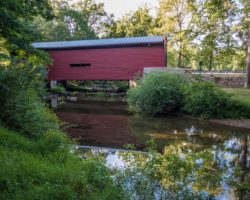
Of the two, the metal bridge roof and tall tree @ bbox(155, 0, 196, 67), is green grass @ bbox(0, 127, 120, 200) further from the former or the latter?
tall tree @ bbox(155, 0, 196, 67)

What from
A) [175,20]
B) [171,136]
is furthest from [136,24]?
[171,136]

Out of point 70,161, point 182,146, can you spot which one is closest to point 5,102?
point 70,161

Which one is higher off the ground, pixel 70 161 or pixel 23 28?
pixel 23 28

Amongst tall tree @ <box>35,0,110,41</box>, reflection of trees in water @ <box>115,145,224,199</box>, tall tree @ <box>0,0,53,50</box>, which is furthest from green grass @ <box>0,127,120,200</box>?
tall tree @ <box>35,0,110,41</box>

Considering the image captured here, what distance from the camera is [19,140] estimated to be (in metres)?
4.32

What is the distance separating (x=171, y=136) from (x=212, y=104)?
445 centimetres

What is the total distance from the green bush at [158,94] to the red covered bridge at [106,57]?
5.96 metres

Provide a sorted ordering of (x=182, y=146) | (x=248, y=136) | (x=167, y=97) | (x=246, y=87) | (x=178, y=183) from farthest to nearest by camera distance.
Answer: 1. (x=246, y=87)
2. (x=167, y=97)
3. (x=248, y=136)
4. (x=182, y=146)
5. (x=178, y=183)

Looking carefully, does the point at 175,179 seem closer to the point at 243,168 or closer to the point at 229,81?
the point at 243,168

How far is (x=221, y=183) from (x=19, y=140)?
3.09 metres

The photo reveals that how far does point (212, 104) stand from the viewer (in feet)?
39.7

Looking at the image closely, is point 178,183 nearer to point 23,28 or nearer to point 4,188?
point 4,188

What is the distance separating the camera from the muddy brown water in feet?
19.2

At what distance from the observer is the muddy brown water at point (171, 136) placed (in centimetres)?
584
